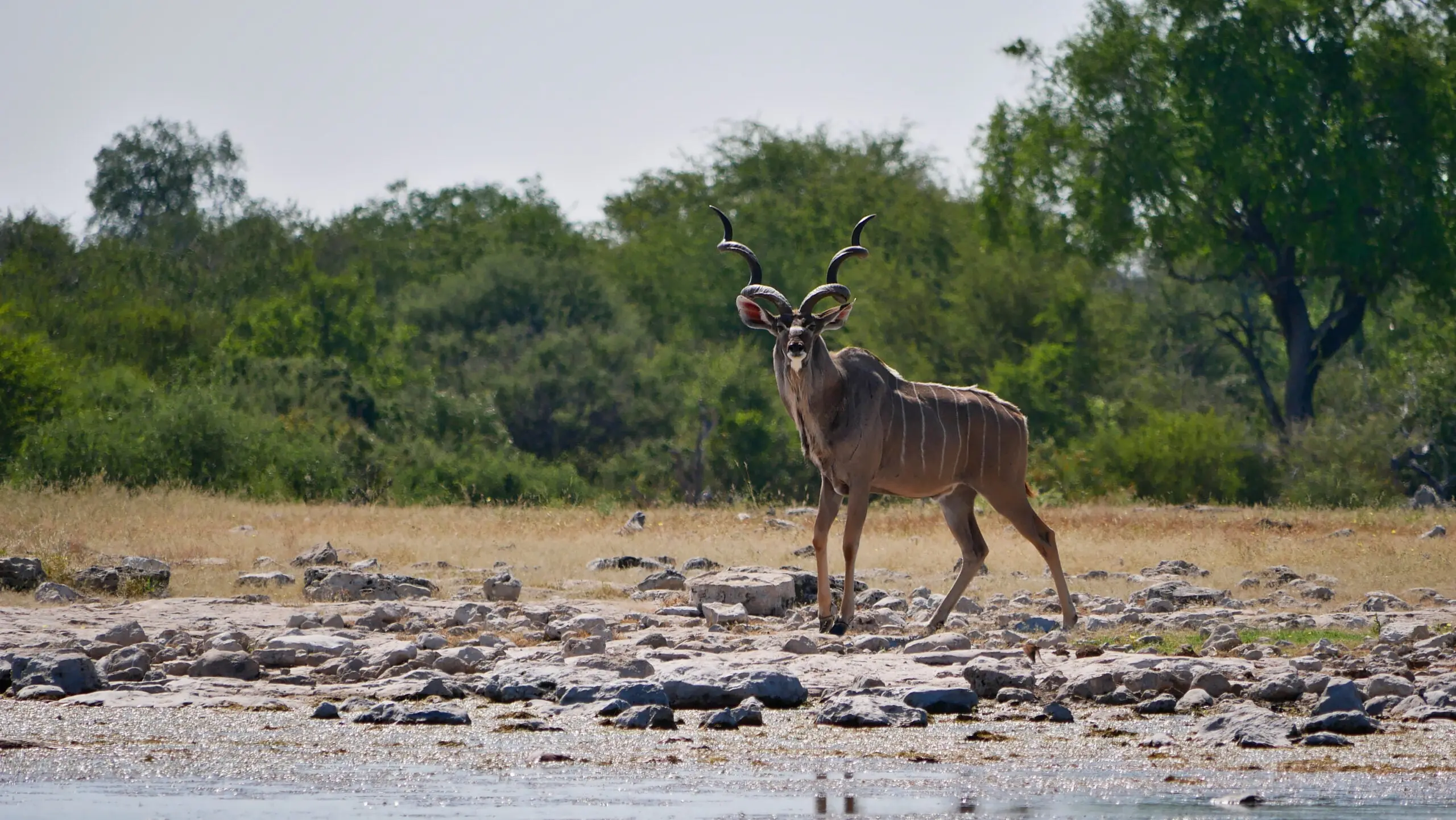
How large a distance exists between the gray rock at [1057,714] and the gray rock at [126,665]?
501 cm

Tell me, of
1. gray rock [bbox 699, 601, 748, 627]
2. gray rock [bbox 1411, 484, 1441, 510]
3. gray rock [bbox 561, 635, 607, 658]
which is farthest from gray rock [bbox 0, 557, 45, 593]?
gray rock [bbox 1411, 484, 1441, 510]

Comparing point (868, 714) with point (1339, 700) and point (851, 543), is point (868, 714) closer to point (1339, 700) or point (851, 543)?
point (1339, 700)

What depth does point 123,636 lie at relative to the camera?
11.7m

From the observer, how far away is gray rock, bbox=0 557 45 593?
14.6 metres

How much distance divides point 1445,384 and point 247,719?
90.2 ft

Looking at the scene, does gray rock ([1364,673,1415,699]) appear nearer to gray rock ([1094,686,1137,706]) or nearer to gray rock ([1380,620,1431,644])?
gray rock ([1094,686,1137,706])

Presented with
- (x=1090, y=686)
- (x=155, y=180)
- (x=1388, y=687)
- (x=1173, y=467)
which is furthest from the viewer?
(x=155, y=180)

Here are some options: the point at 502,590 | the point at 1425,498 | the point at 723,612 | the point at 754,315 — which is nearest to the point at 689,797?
the point at 723,612

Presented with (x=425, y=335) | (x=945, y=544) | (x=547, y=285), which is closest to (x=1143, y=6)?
(x=547, y=285)

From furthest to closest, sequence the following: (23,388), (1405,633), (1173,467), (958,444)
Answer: (1173,467) < (23,388) < (958,444) < (1405,633)

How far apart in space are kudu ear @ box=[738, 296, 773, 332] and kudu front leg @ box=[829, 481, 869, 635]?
130 centimetres

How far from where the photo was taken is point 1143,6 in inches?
1459

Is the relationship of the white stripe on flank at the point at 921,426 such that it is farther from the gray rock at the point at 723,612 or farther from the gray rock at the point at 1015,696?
the gray rock at the point at 1015,696

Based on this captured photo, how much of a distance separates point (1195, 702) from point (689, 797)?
129 inches
